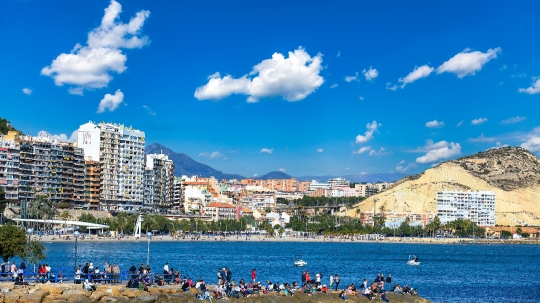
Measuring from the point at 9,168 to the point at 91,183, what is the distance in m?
29.6

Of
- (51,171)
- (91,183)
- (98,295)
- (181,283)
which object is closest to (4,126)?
(51,171)

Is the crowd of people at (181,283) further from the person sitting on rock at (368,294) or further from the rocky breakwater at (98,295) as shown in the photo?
the rocky breakwater at (98,295)

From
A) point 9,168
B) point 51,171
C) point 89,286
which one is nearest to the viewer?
point 89,286

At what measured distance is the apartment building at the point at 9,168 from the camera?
476 feet

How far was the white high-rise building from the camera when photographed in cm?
17888

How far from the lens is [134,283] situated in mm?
37812

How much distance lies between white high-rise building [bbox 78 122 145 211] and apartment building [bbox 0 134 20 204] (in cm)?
3065

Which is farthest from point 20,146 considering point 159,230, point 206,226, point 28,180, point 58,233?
point 206,226

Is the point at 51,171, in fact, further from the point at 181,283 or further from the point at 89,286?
the point at 89,286

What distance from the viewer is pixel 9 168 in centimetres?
14738

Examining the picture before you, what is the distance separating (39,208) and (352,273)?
9284cm

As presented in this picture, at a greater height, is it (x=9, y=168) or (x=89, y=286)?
(x=9, y=168)

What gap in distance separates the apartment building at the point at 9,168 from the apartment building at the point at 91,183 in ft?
83.4

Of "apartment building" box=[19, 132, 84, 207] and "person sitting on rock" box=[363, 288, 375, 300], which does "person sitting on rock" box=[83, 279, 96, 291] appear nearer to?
"person sitting on rock" box=[363, 288, 375, 300]
